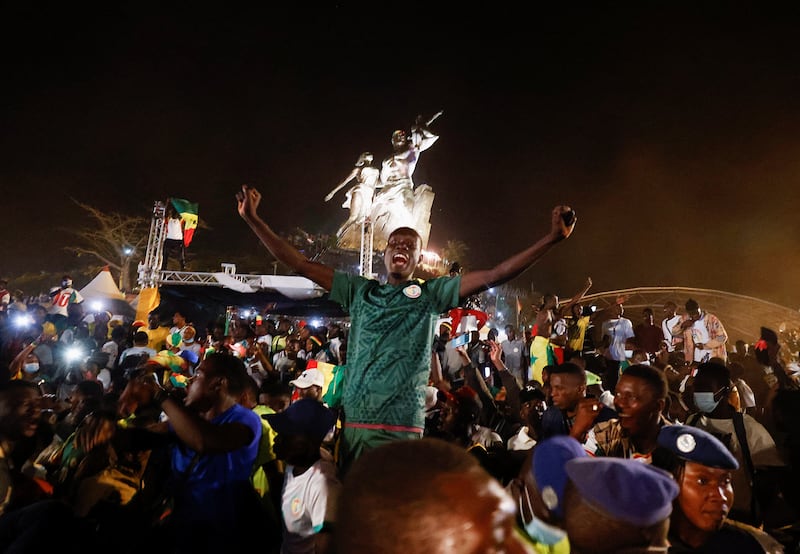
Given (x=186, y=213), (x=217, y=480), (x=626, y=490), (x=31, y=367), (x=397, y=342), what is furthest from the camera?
(x=186, y=213)

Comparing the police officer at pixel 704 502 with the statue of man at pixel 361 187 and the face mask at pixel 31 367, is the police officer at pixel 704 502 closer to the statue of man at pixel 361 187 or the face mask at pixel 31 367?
the face mask at pixel 31 367

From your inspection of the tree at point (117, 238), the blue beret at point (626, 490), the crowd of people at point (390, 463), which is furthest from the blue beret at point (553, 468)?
the tree at point (117, 238)

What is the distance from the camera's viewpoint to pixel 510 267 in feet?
8.79

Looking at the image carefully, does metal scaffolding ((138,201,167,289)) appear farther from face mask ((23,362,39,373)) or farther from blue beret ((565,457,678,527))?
blue beret ((565,457,678,527))

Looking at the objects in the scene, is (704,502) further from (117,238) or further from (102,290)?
(117,238)

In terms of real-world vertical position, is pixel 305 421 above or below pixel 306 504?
above

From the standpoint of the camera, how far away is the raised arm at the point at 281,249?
3.05 m

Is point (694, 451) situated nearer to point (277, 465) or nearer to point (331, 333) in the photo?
point (277, 465)

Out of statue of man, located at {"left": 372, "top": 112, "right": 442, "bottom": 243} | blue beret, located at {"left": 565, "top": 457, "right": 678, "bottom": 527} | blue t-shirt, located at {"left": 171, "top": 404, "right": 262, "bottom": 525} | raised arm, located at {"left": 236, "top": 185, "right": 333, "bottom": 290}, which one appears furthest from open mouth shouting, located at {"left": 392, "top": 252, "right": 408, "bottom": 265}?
statue of man, located at {"left": 372, "top": 112, "right": 442, "bottom": 243}

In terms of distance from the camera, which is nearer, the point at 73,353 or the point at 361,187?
the point at 73,353

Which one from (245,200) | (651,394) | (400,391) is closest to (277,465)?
(400,391)

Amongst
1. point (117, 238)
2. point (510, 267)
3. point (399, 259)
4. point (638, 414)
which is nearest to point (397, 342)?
point (399, 259)

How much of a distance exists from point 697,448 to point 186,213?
21.3 metres

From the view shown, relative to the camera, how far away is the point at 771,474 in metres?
3.75
